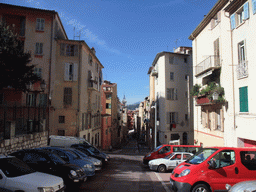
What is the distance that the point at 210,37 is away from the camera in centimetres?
2033

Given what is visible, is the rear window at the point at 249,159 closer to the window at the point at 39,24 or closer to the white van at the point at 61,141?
the white van at the point at 61,141

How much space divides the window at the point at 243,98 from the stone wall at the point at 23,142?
15.1 meters

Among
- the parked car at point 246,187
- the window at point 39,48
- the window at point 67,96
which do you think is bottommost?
the parked car at point 246,187

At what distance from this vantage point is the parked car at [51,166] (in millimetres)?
8938

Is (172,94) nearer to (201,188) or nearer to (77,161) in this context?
(77,161)

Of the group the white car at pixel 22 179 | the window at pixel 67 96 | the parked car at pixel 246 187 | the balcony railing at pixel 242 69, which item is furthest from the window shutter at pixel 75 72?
the parked car at pixel 246 187

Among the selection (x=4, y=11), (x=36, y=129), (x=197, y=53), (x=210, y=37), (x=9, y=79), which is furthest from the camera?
(x=4, y=11)

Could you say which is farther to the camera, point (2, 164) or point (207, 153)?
point (207, 153)

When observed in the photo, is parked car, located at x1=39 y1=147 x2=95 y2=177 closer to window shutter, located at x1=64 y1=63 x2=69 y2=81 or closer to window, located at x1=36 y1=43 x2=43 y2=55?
window shutter, located at x1=64 y1=63 x2=69 y2=81

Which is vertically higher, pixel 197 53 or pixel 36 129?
pixel 197 53

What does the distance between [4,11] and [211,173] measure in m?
28.6

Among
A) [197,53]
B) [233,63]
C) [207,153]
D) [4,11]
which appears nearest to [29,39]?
[4,11]

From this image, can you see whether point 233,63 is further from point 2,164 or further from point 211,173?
point 2,164

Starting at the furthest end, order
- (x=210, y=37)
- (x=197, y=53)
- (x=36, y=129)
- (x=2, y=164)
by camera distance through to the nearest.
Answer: (x=197, y=53)
(x=210, y=37)
(x=36, y=129)
(x=2, y=164)
